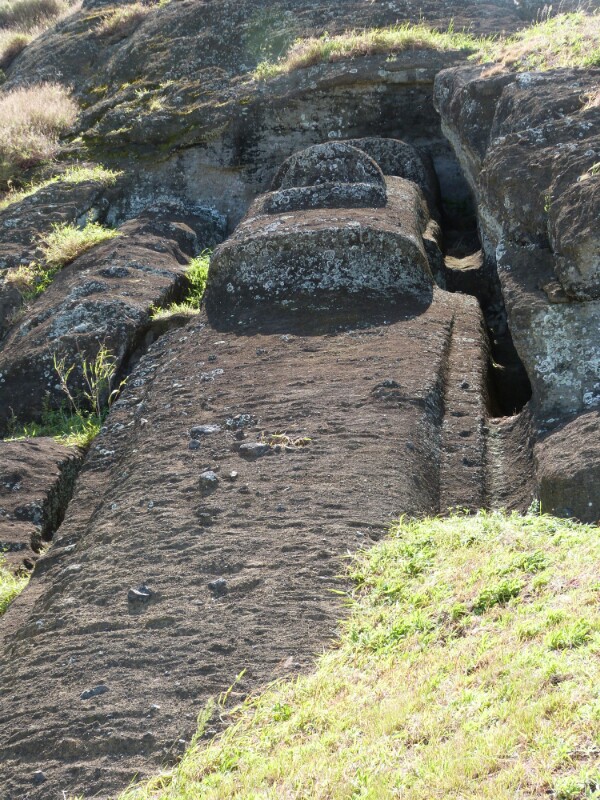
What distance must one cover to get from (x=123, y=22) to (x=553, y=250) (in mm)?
14141

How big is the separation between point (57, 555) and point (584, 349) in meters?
3.61

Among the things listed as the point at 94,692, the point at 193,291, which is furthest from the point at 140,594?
the point at 193,291

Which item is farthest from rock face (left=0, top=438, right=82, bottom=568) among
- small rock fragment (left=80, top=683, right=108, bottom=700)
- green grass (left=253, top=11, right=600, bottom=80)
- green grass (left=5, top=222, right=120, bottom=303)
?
green grass (left=253, top=11, right=600, bottom=80)

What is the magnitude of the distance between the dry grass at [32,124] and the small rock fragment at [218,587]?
11135 millimetres

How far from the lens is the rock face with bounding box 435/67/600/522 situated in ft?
19.8

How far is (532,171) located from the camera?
8203 mm

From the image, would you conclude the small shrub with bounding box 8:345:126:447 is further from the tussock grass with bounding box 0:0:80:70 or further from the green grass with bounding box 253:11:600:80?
the tussock grass with bounding box 0:0:80:70

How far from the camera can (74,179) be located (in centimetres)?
1367

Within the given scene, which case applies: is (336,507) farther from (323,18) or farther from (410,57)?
(323,18)

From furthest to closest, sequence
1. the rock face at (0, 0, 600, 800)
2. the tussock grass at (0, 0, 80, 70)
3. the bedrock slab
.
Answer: the tussock grass at (0, 0, 80, 70) < the rock face at (0, 0, 600, 800) < the bedrock slab

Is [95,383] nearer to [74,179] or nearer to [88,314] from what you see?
[88,314]

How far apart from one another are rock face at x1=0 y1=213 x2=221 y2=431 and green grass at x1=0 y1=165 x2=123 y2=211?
2.10 m

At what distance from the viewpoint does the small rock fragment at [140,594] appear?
525cm

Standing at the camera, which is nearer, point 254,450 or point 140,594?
point 140,594
